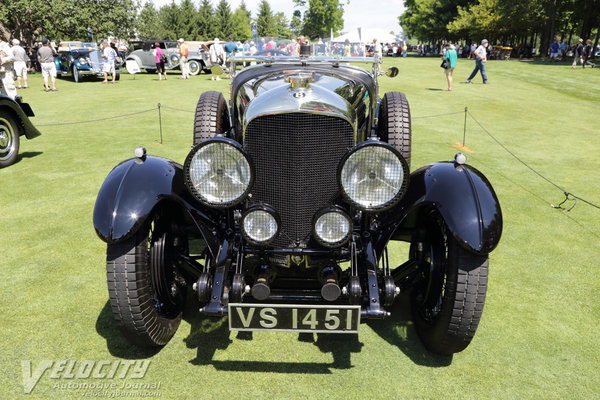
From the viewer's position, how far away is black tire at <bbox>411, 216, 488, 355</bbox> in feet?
8.21

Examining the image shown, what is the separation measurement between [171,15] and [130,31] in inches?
1027

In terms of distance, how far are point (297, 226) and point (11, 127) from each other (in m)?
6.34

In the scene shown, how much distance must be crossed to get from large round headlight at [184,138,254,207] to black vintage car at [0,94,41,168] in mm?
5798

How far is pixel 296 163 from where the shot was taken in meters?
2.59

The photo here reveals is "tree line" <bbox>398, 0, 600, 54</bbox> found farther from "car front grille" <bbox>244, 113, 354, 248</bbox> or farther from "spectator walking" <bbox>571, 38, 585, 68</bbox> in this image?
"car front grille" <bbox>244, 113, 354, 248</bbox>

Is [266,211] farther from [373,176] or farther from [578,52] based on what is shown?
[578,52]

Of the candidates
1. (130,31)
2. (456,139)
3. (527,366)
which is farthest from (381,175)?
(130,31)

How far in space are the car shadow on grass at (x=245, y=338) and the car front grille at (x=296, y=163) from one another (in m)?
0.75

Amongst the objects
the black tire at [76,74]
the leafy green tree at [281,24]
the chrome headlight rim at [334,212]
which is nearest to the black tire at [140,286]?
the chrome headlight rim at [334,212]

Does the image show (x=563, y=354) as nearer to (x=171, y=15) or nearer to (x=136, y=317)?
(x=136, y=317)

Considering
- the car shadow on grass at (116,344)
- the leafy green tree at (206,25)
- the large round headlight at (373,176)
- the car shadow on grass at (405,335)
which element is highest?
the leafy green tree at (206,25)

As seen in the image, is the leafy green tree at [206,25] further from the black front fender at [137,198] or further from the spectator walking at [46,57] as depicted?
the black front fender at [137,198]

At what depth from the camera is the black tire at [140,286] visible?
2545mm

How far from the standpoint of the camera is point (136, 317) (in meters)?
2.57
